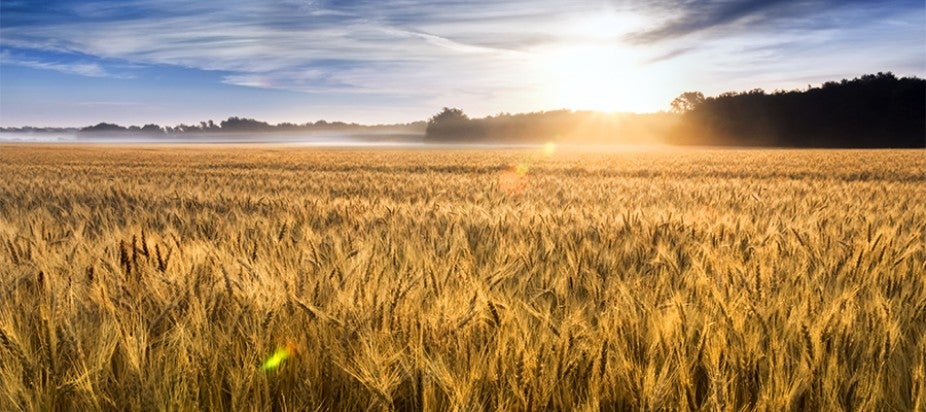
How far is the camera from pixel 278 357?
1.58 m

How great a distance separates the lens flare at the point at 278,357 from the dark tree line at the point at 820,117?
79458 millimetres

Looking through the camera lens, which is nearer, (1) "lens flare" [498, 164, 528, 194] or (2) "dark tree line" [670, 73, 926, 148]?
(1) "lens flare" [498, 164, 528, 194]

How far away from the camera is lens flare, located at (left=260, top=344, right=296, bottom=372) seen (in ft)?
5.05

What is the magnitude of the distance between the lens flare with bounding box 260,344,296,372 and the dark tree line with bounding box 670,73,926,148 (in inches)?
3128

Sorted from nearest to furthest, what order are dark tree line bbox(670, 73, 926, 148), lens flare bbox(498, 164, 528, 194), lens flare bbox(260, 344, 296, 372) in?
lens flare bbox(260, 344, 296, 372), lens flare bbox(498, 164, 528, 194), dark tree line bbox(670, 73, 926, 148)

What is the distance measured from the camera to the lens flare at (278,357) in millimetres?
1539

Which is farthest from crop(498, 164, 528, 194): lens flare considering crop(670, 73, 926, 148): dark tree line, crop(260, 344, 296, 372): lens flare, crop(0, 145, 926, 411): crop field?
crop(670, 73, 926, 148): dark tree line

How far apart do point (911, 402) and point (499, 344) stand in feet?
2.90

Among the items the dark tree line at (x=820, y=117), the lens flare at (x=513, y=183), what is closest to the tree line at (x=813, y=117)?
the dark tree line at (x=820, y=117)

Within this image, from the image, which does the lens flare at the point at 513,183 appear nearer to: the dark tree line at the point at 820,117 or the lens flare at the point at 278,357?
the lens flare at the point at 278,357

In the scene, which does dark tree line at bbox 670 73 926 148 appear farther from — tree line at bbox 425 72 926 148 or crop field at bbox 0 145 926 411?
crop field at bbox 0 145 926 411

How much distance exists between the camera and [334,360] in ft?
5.04

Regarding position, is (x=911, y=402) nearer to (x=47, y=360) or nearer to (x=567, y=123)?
(x=47, y=360)

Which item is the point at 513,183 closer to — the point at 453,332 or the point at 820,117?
the point at 453,332
